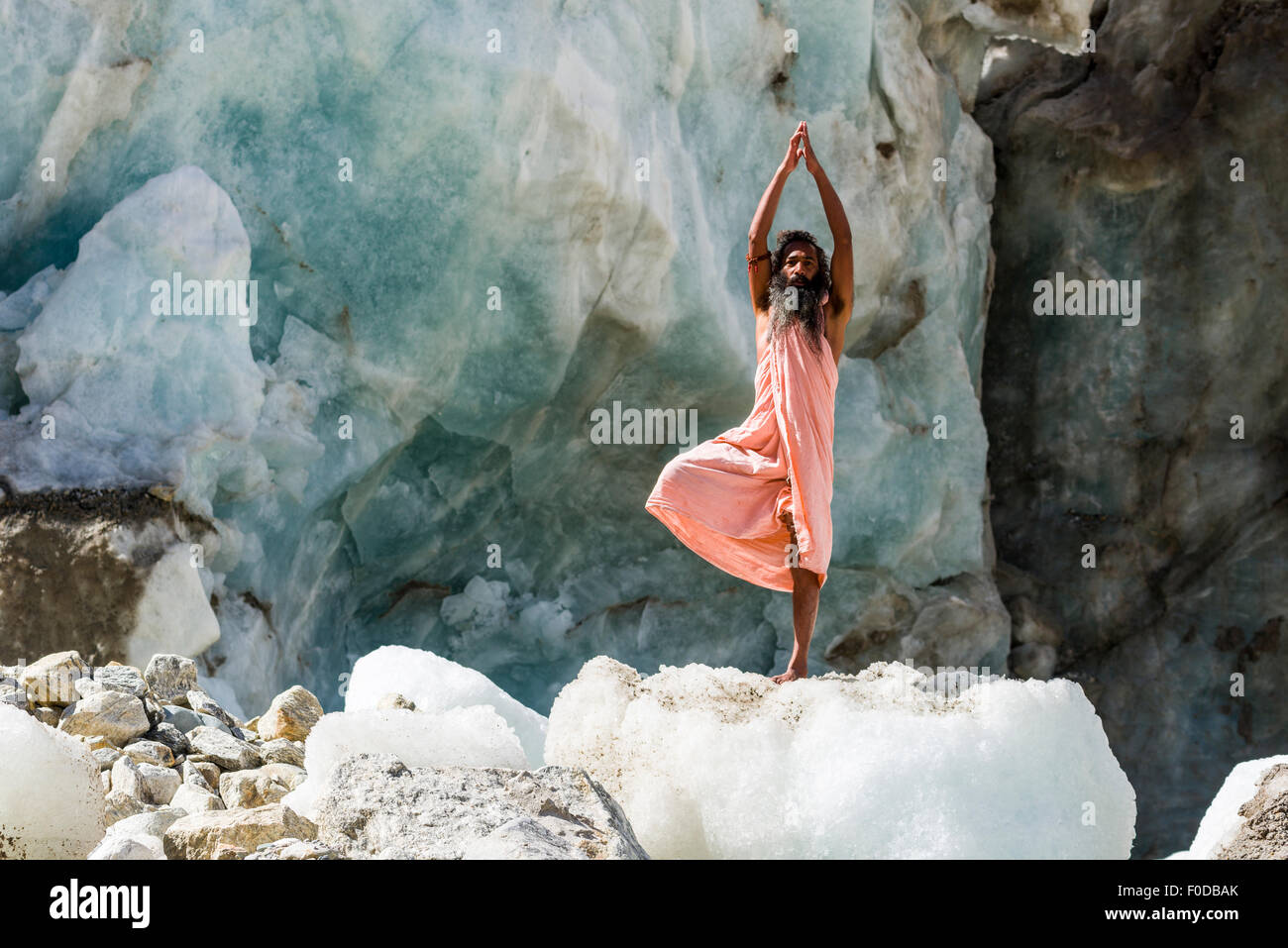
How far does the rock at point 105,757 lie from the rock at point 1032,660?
6.75m

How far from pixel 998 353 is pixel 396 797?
308 inches

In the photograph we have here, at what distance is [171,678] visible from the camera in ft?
16.0

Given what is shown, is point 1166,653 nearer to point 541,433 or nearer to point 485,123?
point 541,433

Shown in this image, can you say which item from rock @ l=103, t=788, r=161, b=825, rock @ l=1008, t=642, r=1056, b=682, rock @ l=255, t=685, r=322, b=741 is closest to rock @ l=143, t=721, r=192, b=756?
rock @ l=103, t=788, r=161, b=825

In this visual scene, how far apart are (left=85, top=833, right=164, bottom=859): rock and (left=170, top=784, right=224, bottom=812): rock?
61 centimetres

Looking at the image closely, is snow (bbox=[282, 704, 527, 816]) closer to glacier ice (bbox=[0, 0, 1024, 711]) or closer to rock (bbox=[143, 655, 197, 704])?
rock (bbox=[143, 655, 197, 704])

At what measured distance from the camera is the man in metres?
5.00

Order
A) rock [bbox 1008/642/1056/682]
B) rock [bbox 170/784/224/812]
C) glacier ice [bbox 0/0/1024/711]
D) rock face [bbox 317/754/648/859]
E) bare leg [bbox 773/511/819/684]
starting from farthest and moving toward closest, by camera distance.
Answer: rock [bbox 1008/642/1056/682], glacier ice [bbox 0/0/1024/711], bare leg [bbox 773/511/819/684], rock [bbox 170/784/224/812], rock face [bbox 317/754/648/859]

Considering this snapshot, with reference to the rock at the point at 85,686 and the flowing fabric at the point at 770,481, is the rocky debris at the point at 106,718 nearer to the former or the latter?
the rock at the point at 85,686

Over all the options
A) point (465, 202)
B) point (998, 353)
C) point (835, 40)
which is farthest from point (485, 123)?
point (998, 353)

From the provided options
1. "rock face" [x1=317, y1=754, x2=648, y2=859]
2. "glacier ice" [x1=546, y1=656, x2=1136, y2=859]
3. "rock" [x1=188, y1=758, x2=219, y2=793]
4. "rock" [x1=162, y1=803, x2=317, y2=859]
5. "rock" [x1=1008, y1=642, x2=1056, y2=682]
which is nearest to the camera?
"rock face" [x1=317, y1=754, x2=648, y2=859]

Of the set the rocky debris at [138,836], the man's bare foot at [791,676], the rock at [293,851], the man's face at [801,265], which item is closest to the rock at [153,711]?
the rocky debris at [138,836]

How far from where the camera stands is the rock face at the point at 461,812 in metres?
2.88

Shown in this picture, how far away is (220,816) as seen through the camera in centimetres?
316
